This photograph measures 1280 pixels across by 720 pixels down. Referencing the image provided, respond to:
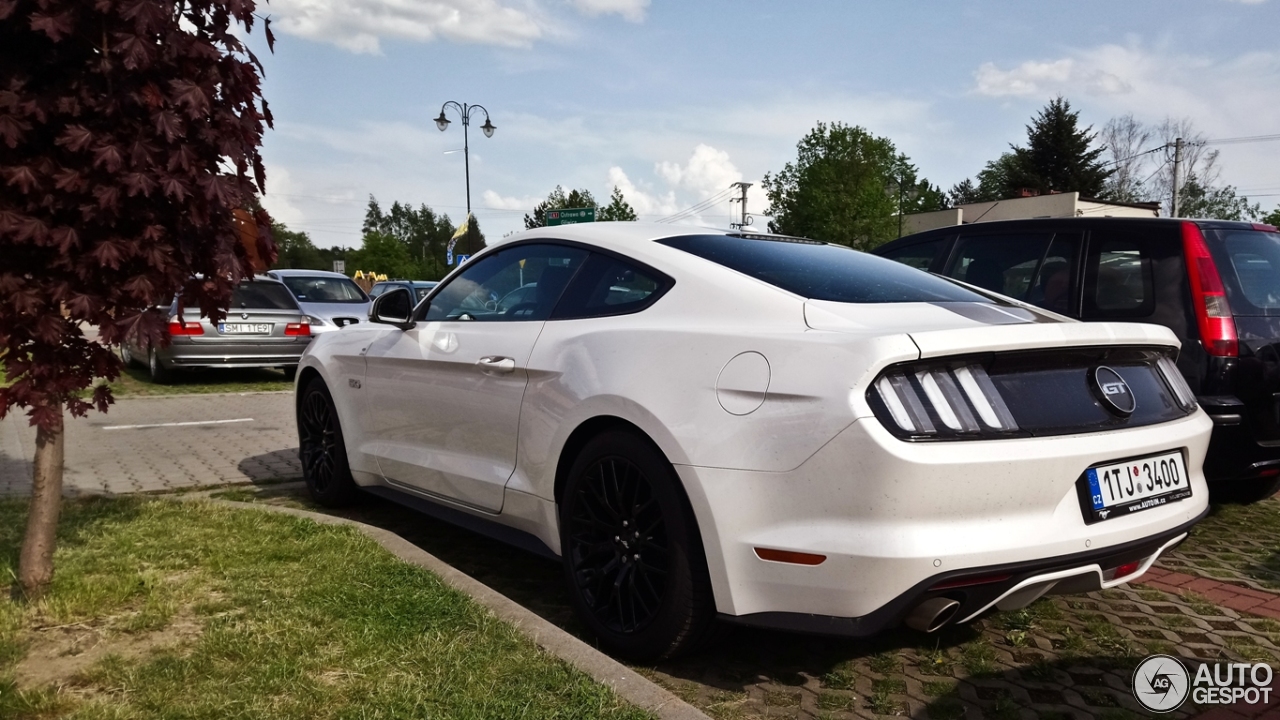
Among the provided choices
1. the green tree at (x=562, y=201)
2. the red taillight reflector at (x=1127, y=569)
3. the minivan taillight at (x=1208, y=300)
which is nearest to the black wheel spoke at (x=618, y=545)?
the red taillight reflector at (x=1127, y=569)

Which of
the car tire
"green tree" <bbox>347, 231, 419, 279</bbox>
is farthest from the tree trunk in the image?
"green tree" <bbox>347, 231, 419, 279</bbox>

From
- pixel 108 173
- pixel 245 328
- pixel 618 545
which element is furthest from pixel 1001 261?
pixel 245 328

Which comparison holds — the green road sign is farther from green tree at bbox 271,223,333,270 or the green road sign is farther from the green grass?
green tree at bbox 271,223,333,270

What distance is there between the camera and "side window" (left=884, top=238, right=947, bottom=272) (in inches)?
261

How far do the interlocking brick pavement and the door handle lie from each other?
3096 millimetres

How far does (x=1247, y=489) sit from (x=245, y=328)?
11.2 m

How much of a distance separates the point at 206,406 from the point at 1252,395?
9.75 meters

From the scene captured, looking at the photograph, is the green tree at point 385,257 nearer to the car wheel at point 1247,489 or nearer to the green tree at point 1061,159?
the green tree at point 1061,159

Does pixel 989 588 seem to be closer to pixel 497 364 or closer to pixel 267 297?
pixel 497 364

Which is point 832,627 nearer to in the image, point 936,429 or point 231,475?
point 936,429

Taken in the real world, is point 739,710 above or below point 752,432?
below

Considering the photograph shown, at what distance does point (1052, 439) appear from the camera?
2818 mm

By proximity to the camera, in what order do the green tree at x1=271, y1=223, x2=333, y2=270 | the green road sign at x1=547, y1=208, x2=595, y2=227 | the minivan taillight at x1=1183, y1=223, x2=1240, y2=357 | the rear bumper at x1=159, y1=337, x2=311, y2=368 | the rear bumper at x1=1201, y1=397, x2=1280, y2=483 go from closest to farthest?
the rear bumper at x1=1201, y1=397, x2=1280, y2=483 < the minivan taillight at x1=1183, y1=223, x2=1240, y2=357 < the rear bumper at x1=159, y1=337, x2=311, y2=368 < the green road sign at x1=547, y1=208, x2=595, y2=227 < the green tree at x1=271, y1=223, x2=333, y2=270

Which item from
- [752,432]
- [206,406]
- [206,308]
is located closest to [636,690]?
[752,432]
